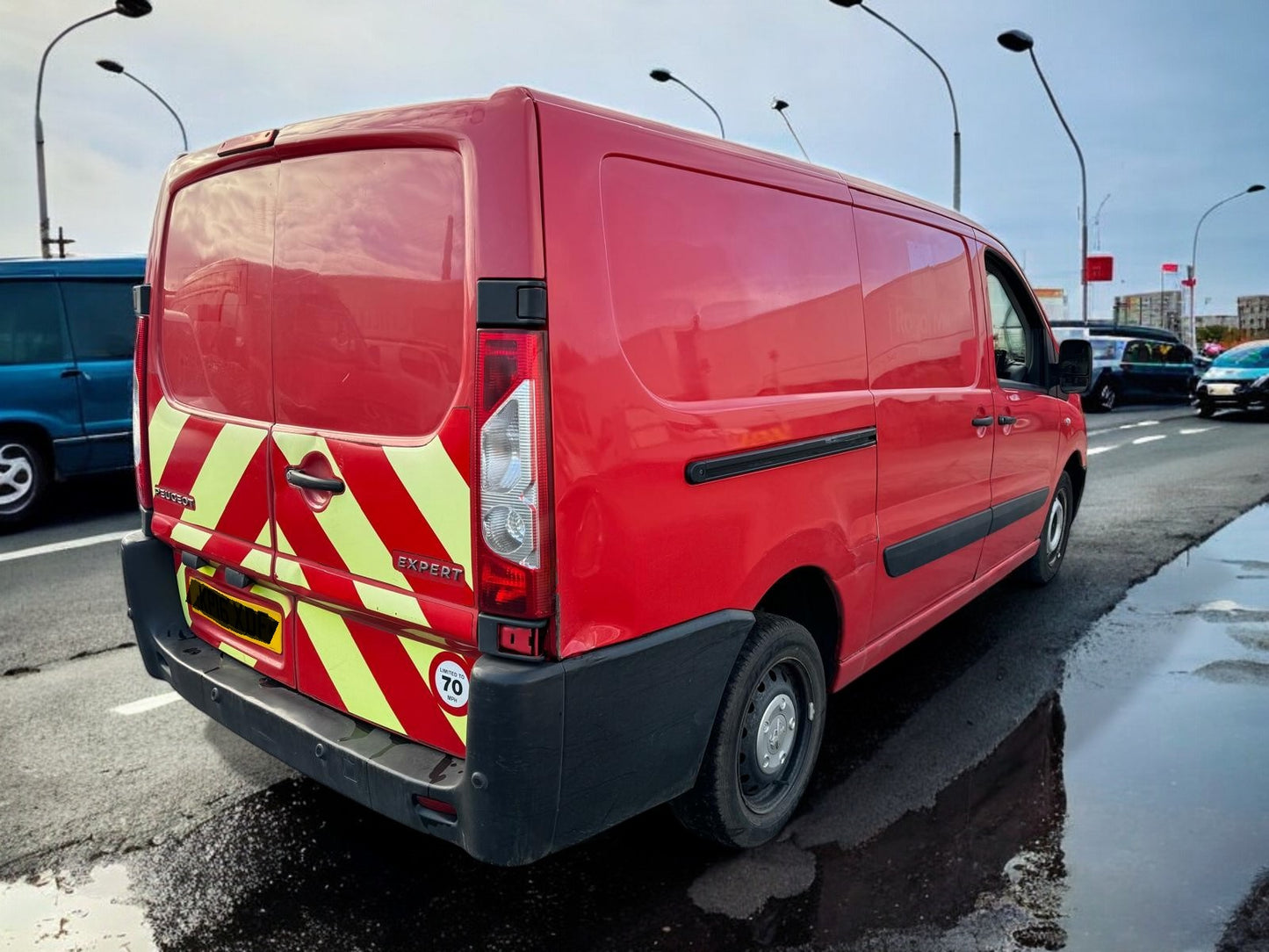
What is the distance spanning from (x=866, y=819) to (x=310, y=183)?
2418mm

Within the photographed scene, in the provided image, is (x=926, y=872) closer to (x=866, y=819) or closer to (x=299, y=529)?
(x=866, y=819)

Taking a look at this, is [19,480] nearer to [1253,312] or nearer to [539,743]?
[539,743]

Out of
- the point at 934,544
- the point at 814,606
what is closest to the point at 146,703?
the point at 814,606

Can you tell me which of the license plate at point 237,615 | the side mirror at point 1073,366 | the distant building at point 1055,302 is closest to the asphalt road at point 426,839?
the license plate at point 237,615

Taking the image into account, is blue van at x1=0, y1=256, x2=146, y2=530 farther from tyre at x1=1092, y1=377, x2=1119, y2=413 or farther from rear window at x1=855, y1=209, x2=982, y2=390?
tyre at x1=1092, y1=377, x2=1119, y2=413

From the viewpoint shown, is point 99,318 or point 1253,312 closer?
point 99,318

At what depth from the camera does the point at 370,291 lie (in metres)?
A: 2.43

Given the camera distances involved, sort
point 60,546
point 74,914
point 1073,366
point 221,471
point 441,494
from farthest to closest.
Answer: point 60,546
point 1073,366
point 221,471
point 74,914
point 441,494

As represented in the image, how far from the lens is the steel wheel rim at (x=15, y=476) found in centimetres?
779

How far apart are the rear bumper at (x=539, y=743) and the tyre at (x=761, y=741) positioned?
11 cm

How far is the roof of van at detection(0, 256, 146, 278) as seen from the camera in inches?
305

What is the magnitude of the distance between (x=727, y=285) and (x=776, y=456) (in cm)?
48

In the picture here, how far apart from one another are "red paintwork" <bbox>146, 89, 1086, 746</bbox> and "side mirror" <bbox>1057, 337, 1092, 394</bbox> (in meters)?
2.04

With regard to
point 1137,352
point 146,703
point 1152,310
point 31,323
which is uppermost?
point 1152,310
